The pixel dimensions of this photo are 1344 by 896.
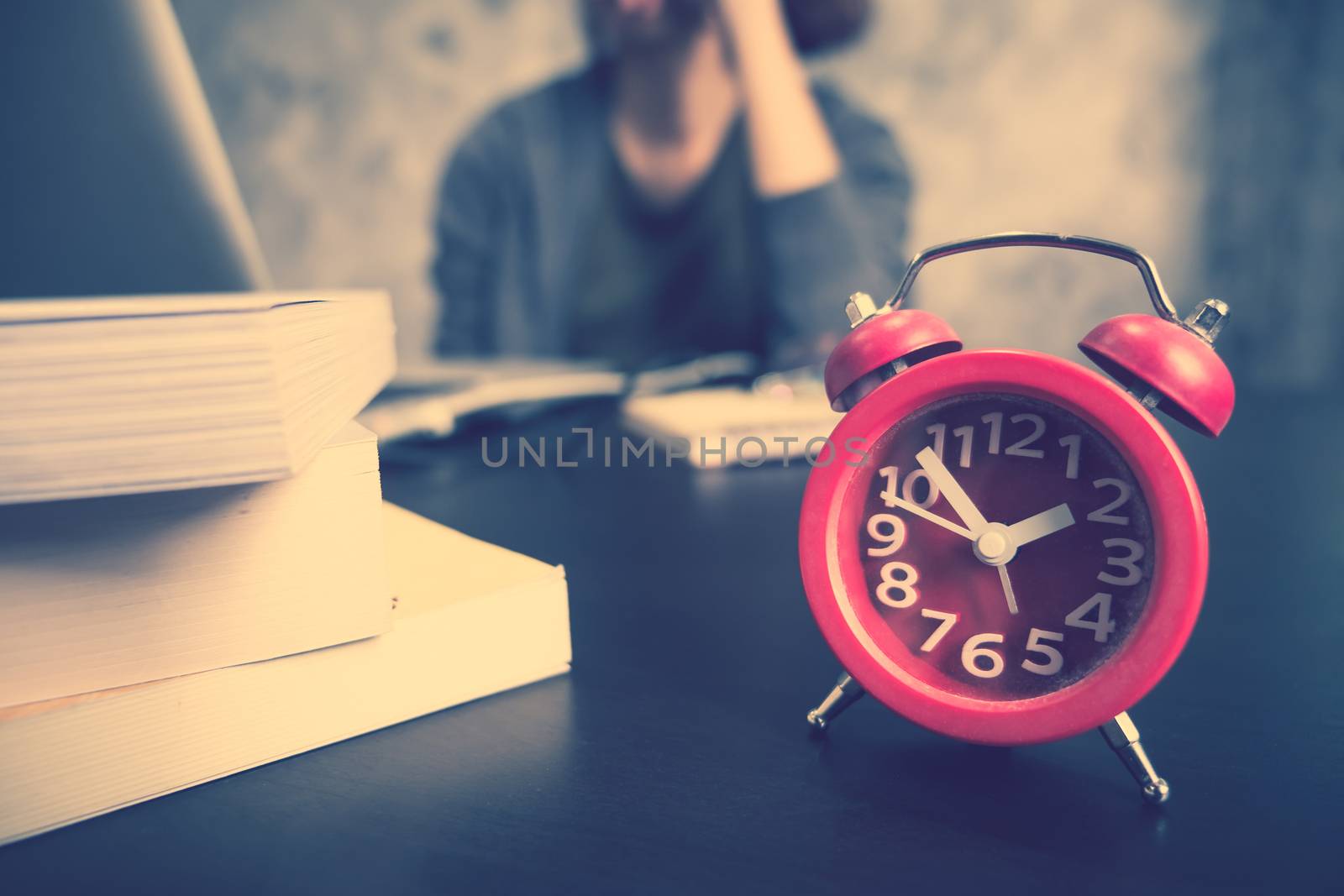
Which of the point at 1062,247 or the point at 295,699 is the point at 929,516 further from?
the point at 295,699

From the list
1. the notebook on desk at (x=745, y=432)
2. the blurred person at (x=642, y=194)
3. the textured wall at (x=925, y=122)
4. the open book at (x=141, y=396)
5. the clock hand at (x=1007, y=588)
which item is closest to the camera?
the open book at (x=141, y=396)

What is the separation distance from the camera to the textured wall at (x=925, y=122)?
203 cm

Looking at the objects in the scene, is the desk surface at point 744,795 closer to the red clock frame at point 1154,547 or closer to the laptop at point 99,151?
the red clock frame at point 1154,547

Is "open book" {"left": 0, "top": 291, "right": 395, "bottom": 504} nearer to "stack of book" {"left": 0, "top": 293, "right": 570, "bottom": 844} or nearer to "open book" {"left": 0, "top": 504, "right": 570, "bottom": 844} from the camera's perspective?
"stack of book" {"left": 0, "top": 293, "right": 570, "bottom": 844}

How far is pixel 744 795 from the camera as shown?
1.28ft

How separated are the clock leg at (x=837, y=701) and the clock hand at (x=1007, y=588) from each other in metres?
0.08

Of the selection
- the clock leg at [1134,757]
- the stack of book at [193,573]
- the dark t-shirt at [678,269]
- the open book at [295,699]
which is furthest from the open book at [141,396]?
the dark t-shirt at [678,269]

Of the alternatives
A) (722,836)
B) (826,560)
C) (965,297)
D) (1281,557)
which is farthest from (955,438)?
(965,297)

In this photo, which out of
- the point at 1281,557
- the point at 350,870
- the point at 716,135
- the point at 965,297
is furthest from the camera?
the point at 716,135

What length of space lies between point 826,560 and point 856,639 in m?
0.04

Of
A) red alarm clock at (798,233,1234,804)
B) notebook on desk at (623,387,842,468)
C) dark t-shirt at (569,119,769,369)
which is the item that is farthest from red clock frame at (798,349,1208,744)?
dark t-shirt at (569,119,769,369)

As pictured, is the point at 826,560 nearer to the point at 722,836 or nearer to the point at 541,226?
the point at 722,836

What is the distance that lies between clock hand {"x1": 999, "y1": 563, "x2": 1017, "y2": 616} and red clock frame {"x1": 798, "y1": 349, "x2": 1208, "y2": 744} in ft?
0.14

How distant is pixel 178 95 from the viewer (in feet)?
2.39
